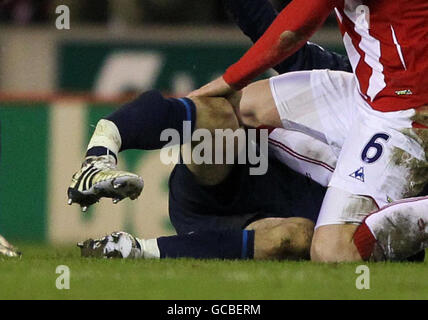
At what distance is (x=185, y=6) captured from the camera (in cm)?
1273

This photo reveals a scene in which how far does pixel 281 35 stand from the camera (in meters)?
5.48

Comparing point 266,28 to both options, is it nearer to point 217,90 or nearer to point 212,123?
point 217,90

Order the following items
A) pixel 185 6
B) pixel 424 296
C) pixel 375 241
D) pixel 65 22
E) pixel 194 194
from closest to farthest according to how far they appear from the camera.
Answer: pixel 424 296 → pixel 375 241 → pixel 194 194 → pixel 65 22 → pixel 185 6

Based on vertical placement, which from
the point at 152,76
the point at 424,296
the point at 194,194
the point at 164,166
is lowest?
the point at 424,296

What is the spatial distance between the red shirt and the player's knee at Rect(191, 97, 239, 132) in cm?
13

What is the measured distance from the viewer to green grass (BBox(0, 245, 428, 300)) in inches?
174

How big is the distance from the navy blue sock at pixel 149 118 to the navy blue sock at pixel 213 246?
47 centimetres

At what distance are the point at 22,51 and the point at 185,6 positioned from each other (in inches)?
71.1

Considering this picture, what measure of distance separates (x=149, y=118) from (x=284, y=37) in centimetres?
72

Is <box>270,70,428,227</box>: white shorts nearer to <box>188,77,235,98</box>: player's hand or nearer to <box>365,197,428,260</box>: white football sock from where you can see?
<box>365,197,428,260</box>: white football sock

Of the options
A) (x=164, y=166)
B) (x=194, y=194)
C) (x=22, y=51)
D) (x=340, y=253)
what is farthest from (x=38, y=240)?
(x=22, y=51)

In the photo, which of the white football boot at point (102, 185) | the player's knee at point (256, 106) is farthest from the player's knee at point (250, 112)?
the white football boot at point (102, 185)

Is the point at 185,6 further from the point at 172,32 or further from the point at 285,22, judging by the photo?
the point at 285,22

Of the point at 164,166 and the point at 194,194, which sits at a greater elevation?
the point at 164,166
